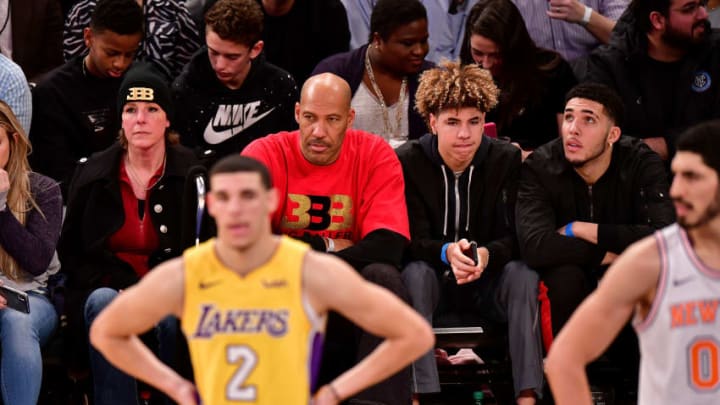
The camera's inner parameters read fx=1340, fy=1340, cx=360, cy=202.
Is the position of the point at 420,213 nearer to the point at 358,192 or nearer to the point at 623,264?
the point at 358,192

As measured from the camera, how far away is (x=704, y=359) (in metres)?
4.54

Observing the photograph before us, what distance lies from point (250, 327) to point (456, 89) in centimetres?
242

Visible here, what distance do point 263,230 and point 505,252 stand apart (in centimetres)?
223

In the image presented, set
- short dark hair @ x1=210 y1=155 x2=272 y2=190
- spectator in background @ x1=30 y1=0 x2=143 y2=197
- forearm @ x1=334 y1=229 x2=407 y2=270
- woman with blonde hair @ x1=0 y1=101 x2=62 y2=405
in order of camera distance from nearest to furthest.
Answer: short dark hair @ x1=210 y1=155 x2=272 y2=190 → woman with blonde hair @ x1=0 y1=101 x2=62 y2=405 → forearm @ x1=334 y1=229 x2=407 y2=270 → spectator in background @ x1=30 y1=0 x2=143 y2=197

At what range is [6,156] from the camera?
623 centimetres

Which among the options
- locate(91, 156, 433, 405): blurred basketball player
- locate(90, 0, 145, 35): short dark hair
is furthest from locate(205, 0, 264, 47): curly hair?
locate(91, 156, 433, 405): blurred basketball player

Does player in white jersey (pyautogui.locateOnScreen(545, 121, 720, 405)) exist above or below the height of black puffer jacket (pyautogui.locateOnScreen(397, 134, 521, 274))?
below

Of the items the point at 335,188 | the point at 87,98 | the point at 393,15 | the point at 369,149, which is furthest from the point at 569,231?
the point at 87,98

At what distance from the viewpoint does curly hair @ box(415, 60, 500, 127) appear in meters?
6.48

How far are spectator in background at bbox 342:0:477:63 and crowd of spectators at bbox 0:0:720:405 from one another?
273 mm

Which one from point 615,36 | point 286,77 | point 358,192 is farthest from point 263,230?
point 615,36

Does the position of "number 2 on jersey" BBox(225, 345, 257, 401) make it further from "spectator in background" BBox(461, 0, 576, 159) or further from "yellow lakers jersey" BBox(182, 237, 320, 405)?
"spectator in background" BBox(461, 0, 576, 159)

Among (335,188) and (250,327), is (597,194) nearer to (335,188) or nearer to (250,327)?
(335,188)

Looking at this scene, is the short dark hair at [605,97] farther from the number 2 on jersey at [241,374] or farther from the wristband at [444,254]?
the number 2 on jersey at [241,374]
